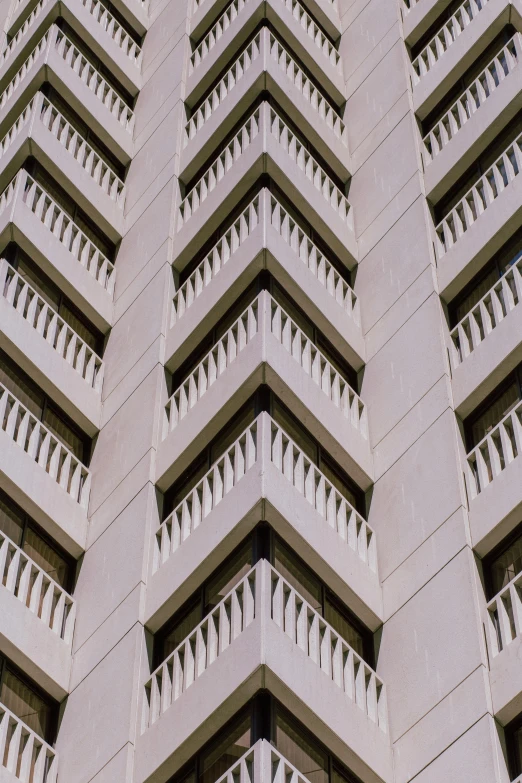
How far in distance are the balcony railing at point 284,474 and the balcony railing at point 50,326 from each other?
4.90 metres

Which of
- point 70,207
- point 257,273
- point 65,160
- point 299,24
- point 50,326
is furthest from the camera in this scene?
point 299,24

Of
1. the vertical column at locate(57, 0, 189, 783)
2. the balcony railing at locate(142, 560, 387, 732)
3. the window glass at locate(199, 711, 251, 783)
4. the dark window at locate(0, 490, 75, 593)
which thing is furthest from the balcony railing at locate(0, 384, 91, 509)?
the window glass at locate(199, 711, 251, 783)

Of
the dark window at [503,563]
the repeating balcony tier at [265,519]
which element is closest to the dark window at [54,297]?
the repeating balcony tier at [265,519]

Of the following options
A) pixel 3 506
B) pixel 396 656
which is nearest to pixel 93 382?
pixel 3 506

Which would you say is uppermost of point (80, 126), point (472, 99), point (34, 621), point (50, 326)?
point (80, 126)

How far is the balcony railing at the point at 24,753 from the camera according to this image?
18812 millimetres

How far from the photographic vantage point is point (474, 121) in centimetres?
2525

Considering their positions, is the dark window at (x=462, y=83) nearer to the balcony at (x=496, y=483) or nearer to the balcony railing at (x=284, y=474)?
the balcony at (x=496, y=483)

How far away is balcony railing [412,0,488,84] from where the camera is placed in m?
27.6

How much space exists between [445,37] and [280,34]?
3.91 meters

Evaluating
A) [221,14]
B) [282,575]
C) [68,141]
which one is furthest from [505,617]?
[221,14]

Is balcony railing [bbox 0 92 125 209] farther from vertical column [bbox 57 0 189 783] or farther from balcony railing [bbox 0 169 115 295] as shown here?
balcony railing [bbox 0 169 115 295]

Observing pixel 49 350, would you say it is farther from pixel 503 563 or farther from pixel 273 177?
pixel 503 563

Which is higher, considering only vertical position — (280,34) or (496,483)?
(280,34)
